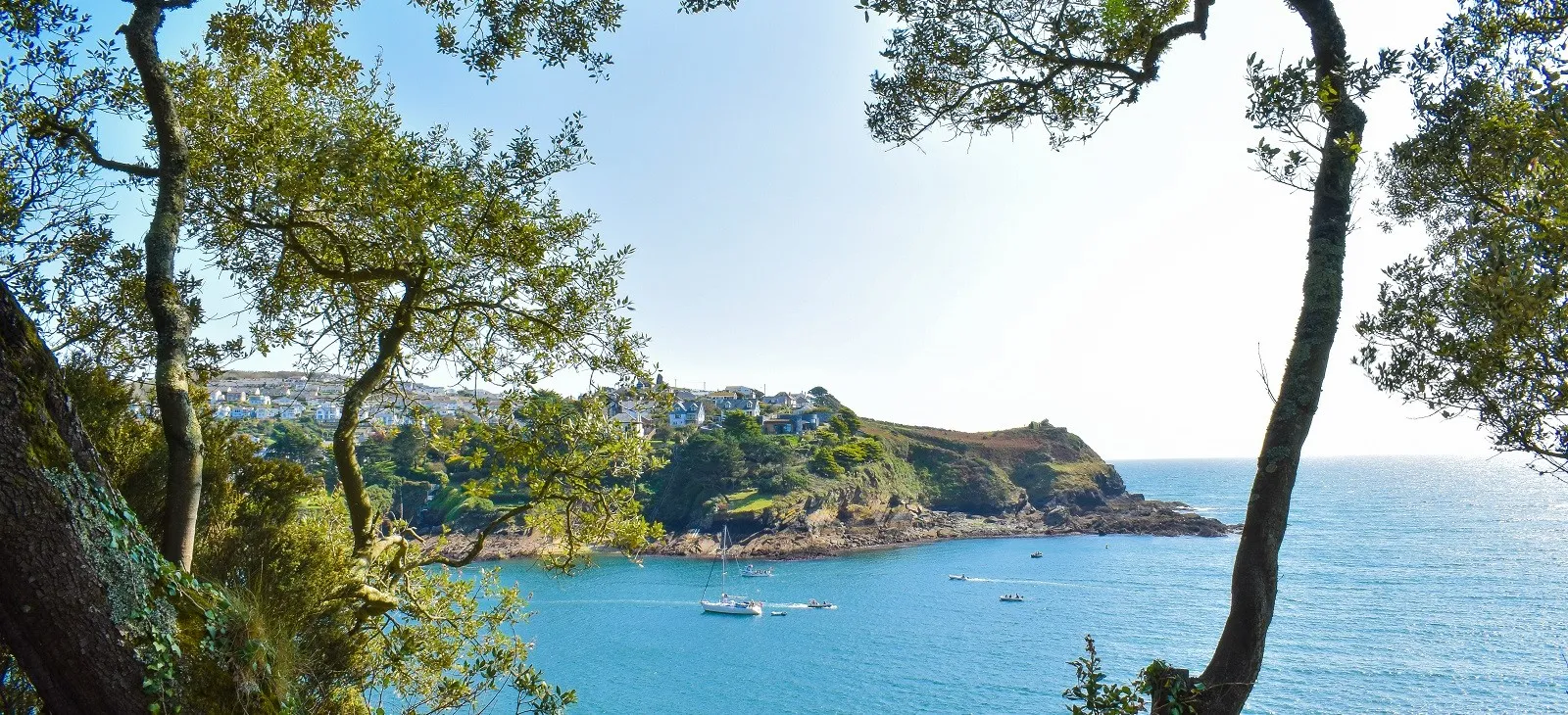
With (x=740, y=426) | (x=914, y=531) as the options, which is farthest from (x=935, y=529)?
(x=740, y=426)

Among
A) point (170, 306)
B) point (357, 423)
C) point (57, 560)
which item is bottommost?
point (57, 560)

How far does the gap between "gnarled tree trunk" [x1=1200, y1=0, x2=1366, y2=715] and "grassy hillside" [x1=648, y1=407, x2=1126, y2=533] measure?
7191 cm

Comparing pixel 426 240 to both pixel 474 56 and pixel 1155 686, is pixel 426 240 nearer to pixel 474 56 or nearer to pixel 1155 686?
pixel 474 56

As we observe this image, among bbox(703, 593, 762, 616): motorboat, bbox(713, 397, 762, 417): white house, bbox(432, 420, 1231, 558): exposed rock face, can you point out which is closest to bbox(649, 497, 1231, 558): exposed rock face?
bbox(432, 420, 1231, 558): exposed rock face

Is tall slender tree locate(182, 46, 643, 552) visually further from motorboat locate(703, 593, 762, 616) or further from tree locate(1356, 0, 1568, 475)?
motorboat locate(703, 593, 762, 616)

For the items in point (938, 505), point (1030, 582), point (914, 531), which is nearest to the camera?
point (1030, 582)

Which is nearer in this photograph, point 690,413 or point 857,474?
point 857,474

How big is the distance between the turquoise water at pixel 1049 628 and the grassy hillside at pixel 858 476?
10151 mm

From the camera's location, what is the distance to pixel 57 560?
232cm

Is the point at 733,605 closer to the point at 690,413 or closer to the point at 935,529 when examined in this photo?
the point at 935,529

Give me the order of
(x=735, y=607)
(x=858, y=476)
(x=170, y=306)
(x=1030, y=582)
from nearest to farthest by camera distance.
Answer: (x=170, y=306), (x=735, y=607), (x=1030, y=582), (x=858, y=476)

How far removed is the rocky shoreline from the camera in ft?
246

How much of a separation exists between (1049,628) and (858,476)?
4204 cm

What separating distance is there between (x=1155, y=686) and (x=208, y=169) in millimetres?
6772
